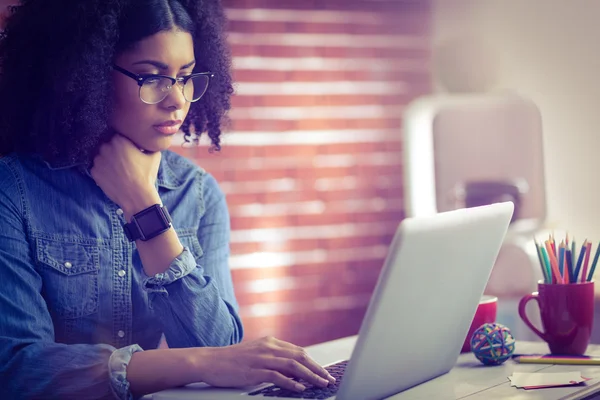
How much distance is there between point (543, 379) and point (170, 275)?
2.12ft

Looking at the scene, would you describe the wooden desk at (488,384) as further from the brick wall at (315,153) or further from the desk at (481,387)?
the brick wall at (315,153)

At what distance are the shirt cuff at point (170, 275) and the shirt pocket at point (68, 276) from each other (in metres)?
0.13

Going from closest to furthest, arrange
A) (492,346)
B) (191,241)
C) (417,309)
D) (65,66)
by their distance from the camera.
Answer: (417,309) → (492,346) → (65,66) → (191,241)

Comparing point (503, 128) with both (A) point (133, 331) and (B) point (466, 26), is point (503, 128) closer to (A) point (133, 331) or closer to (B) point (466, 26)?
(B) point (466, 26)

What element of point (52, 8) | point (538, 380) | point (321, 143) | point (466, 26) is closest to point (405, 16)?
point (466, 26)

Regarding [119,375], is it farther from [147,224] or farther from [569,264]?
[569,264]

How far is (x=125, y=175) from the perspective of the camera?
5.26ft

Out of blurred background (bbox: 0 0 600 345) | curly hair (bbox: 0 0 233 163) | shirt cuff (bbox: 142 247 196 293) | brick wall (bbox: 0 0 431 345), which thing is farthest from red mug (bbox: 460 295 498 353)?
brick wall (bbox: 0 0 431 345)

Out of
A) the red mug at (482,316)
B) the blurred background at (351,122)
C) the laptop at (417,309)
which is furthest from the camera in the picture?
the blurred background at (351,122)

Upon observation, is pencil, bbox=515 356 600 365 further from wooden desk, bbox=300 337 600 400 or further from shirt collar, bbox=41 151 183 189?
shirt collar, bbox=41 151 183 189

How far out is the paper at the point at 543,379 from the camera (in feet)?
4.26

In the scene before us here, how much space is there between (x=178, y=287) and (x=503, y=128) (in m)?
2.08

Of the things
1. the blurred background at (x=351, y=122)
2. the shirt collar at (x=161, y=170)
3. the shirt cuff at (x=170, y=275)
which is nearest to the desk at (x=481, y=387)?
the shirt cuff at (x=170, y=275)

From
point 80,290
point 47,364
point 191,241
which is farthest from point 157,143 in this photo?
point 47,364
